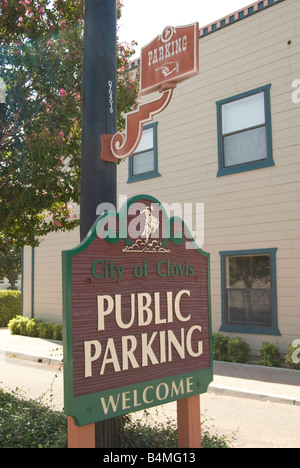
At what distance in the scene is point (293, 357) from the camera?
9398 millimetres

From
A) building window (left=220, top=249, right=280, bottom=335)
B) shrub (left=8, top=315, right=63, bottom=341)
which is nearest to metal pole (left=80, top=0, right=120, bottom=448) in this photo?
building window (left=220, top=249, right=280, bottom=335)

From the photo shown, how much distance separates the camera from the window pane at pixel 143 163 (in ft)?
44.8

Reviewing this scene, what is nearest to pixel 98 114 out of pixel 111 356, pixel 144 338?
pixel 144 338

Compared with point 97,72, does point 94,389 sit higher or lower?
lower

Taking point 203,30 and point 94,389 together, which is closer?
point 94,389

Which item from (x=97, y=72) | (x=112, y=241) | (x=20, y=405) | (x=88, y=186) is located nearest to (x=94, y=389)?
(x=112, y=241)

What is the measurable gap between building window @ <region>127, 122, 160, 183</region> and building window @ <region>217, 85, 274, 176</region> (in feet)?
7.54

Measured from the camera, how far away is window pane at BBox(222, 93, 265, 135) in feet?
36.2

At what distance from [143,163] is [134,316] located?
10810 millimetres

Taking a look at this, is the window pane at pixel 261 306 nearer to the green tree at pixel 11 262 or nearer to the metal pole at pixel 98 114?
the metal pole at pixel 98 114

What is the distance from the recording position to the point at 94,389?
309 cm

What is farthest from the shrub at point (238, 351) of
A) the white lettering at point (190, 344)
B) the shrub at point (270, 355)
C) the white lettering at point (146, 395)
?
the white lettering at point (146, 395)

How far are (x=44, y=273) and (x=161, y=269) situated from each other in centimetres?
1499
